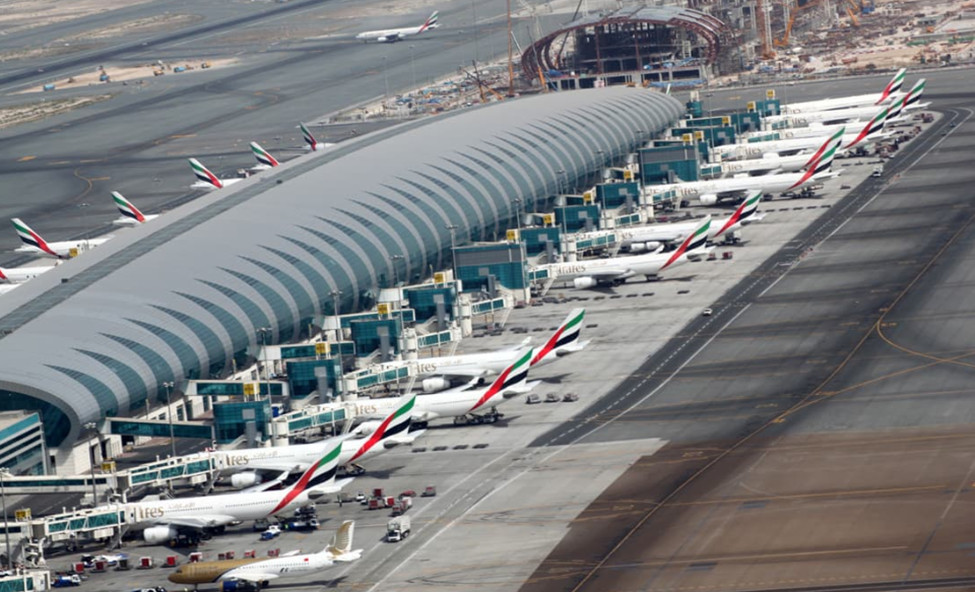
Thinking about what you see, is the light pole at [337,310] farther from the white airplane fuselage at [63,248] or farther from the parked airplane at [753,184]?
the white airplane fuselage at [63,248]

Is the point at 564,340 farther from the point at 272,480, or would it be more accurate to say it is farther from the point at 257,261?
the point at 272,480

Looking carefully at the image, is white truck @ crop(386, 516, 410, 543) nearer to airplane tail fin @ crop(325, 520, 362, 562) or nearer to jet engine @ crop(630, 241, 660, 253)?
airplane tail fin @ crop(325, 520, 362, 562)

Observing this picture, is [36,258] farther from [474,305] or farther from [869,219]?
[869,219]

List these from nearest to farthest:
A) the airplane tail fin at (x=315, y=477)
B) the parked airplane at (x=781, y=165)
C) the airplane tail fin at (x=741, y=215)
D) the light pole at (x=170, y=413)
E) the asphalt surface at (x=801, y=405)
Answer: the asphalt surface at (x=801, y=405) < the airplane tail fin at (x=315, y=477) < the light pole at (x=170, y=413) < the airplane tail fin at (x=741, y=215) < the parked airplane at (x=781, y=165)

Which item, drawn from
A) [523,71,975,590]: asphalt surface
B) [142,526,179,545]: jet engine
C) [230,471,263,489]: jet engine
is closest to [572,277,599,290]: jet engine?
[523,71,975,590]: asphalt surface

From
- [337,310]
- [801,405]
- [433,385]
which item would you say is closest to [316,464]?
[433,385]

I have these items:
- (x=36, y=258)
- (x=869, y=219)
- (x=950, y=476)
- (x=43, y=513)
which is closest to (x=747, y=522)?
(x=950, y=476)

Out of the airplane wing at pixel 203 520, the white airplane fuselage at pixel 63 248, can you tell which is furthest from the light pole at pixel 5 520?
the white airplane fuselage at pixel 63 248
